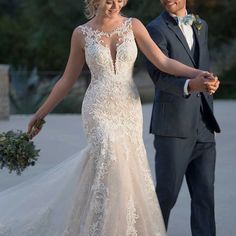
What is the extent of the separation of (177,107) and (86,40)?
71 cm

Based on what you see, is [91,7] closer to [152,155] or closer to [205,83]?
[205,83]

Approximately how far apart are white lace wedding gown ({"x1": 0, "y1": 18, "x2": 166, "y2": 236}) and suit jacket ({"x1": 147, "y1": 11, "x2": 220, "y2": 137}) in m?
0.17

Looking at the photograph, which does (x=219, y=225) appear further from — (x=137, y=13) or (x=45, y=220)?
(x=137, y=13)

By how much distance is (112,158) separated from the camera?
4930 mm

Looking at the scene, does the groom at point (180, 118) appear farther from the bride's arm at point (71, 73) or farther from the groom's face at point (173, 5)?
the bride's arm at point (71, 73)

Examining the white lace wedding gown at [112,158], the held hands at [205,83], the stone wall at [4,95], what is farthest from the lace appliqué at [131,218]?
the stone wall at [4,95]

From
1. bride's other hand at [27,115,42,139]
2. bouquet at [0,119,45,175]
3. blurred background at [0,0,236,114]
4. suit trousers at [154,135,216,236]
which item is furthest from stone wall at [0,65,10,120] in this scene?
suit trousers at [154,135,216,236]

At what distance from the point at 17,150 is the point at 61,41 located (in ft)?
71.7

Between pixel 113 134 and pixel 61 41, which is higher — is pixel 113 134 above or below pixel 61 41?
above

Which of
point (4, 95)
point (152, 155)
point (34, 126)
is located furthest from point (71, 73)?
point (4, 95)

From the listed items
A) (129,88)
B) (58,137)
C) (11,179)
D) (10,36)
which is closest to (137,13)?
(10,36)

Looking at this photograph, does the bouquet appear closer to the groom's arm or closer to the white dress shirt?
the groom's arm

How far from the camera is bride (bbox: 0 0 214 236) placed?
16.1 ft

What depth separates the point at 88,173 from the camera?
5035 millimetres
